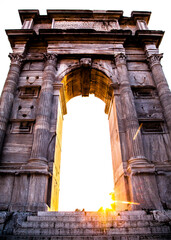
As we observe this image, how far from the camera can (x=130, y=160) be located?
8.89 meters

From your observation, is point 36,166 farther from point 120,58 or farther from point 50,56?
point 120,58

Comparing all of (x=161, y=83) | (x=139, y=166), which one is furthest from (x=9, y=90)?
(x=161, y=83)

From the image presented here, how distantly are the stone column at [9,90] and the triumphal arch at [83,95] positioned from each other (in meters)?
0.06

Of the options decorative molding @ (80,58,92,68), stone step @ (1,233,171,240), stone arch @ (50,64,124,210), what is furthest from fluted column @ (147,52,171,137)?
stone step @ (1,233,171,240)

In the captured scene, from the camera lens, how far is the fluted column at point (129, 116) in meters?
9.06

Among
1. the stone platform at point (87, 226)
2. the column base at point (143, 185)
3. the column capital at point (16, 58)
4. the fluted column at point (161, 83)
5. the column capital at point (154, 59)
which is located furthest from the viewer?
the column capital at point (154, 59)

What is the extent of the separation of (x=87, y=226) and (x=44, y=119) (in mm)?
6368

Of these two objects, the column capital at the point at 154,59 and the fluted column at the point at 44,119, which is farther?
the column capital at the point at 154,59

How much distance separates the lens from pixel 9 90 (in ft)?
36.8

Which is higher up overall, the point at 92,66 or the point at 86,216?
the point at 92,66

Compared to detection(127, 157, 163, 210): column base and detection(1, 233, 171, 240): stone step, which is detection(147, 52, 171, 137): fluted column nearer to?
detection(127, 157, 163, 210): column base

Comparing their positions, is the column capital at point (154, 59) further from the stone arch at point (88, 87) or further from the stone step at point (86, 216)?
the stone step at point (86, 216)

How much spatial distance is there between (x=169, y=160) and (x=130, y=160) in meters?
2.26

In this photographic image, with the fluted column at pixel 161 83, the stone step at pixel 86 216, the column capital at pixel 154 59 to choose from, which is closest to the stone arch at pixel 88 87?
the fluted column at pixel 161 83
